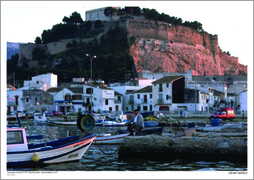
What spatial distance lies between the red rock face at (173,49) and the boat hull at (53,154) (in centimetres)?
8258

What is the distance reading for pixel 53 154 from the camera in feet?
48.4

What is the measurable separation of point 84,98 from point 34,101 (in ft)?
29.0

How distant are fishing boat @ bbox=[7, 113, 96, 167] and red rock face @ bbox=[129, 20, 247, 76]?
272ft

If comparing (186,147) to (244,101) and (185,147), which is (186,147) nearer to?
(185,147)

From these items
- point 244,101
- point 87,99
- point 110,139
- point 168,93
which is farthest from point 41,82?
point 110,139

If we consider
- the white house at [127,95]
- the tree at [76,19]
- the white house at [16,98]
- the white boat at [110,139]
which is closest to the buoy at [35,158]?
the white boat at [110,139]

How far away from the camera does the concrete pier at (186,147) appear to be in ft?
48.8

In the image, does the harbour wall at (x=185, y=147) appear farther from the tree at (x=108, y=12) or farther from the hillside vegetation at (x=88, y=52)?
the tree at (x=108, y=12)

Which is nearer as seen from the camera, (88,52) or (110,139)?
(110,139)

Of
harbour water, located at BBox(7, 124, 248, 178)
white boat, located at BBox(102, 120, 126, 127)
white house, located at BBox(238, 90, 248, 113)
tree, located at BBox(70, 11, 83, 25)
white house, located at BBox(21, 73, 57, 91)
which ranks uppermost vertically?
tree, located at BBox(70, 11, 83, 25)

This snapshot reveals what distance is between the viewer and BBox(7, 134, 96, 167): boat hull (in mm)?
14039

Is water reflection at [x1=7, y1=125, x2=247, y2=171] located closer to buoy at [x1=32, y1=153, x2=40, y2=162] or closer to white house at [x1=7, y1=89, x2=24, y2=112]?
buoy at [x1=32, y1=153, x2=40, y2=162]

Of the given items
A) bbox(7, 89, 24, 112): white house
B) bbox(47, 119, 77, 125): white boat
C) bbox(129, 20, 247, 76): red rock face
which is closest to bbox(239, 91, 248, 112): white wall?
bbox(47, 119, 77, 125): white boat

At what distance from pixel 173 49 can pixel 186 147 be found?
97.0 m
